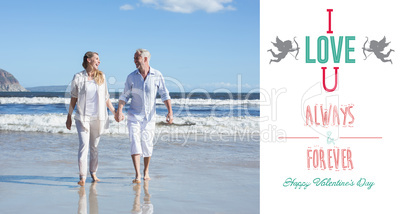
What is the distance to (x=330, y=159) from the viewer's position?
4047mm

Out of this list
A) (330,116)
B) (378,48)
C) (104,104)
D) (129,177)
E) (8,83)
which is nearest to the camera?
(378,48)

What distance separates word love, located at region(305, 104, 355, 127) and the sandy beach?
1015 mm

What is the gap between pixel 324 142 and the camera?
13.4 ft

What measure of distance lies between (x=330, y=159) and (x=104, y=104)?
2.70 metres

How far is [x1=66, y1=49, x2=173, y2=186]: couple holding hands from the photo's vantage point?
4.55 m

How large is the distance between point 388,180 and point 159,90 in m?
2.78

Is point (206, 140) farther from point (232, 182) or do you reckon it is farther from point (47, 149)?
point (232, 182)

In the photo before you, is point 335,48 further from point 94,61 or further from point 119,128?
point 119,128

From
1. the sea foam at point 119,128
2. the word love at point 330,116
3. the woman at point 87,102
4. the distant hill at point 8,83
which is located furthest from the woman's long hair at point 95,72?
the distant hill at point 8,83

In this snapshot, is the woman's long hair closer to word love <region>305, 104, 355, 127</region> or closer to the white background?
the white background

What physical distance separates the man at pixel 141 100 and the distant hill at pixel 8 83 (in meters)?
113

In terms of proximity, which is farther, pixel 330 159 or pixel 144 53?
pixel 144 53

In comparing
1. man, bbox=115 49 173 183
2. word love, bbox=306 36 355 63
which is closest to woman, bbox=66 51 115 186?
man, bbox=115 49 173 183

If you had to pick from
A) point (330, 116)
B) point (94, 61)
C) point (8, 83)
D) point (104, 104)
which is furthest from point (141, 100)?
point (8, 83)
